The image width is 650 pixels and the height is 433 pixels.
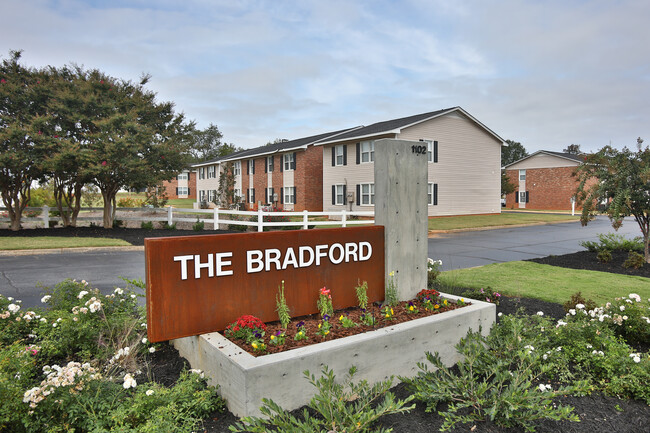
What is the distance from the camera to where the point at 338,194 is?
33.3 metres

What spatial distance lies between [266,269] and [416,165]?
2532mm

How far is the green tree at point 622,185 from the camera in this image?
10.2 meters

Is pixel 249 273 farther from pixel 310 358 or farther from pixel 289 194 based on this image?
pixel 289 194

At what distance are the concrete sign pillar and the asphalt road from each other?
5005mm

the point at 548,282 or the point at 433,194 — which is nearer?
the point at 548,282

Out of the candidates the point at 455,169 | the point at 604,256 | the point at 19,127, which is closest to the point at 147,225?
the point at 19,127

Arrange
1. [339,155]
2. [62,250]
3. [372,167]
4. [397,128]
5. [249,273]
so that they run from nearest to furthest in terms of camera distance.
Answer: [249,273], [62,250], [397,128], [372,167], [339,155]

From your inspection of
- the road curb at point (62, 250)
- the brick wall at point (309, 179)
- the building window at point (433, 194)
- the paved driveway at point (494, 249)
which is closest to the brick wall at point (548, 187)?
the building window at point (433, 194)

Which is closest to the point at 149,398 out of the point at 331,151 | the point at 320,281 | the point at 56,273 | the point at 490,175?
the point at 320,281

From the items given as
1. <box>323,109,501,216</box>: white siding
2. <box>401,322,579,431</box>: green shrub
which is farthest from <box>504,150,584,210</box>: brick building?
<box>401,322,579,431</box>: green shrub

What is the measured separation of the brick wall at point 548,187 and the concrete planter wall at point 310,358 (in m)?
46.6

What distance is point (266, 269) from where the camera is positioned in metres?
4.45

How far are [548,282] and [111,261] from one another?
1107cm

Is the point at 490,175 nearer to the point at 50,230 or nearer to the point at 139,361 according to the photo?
the point at 50,230
